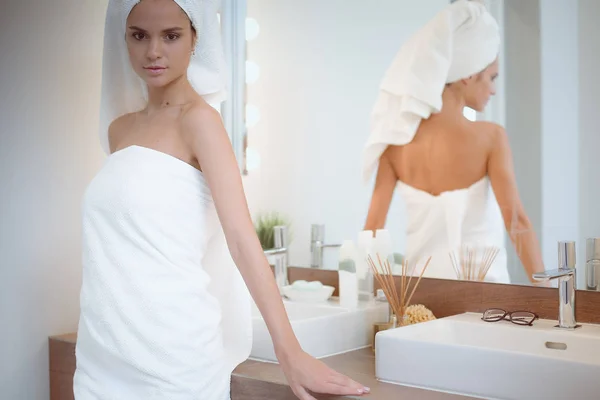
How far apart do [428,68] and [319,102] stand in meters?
0.45

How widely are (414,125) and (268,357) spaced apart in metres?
0.78

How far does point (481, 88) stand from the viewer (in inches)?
79.6

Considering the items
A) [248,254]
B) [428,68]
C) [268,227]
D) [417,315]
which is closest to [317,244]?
[268,227]

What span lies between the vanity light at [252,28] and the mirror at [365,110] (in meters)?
0.01

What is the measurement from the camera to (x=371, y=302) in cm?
220

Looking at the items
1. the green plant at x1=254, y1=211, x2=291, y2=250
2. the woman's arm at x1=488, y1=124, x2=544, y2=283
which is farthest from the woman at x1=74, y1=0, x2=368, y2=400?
the green plant at x1=254, y1=211, x2=291, y2=250

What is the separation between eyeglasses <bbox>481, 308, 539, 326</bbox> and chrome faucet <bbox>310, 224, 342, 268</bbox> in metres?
0.65

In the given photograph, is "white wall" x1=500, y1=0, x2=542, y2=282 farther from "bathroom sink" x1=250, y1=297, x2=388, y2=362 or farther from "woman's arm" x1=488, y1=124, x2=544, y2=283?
"bathroom sink" x1=250, y1=297, x2=388, y2=362

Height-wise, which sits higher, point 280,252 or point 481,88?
point 481,88

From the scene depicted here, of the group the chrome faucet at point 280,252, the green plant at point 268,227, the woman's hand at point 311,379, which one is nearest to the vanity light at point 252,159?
the green plant at point 268,227

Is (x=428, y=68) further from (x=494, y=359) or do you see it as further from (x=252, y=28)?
(x=494, y=359)

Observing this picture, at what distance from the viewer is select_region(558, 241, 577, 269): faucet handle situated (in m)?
1.82

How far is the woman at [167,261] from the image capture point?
61.1 inches

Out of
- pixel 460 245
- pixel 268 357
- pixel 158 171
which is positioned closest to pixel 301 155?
pixel 460 245
